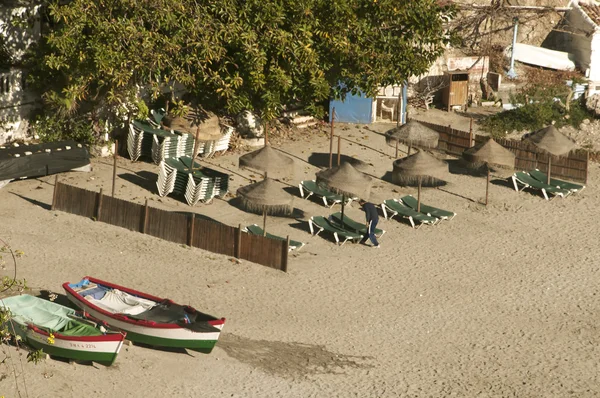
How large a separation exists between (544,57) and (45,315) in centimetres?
3150

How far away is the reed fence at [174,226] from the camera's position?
26.6 metres

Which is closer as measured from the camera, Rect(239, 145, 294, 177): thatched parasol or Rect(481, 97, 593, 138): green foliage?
Rect(239, 145, 294, 177): thatched parasol

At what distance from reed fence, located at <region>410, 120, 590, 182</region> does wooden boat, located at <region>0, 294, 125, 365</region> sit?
18.3 m

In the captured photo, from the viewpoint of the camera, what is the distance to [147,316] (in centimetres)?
2205

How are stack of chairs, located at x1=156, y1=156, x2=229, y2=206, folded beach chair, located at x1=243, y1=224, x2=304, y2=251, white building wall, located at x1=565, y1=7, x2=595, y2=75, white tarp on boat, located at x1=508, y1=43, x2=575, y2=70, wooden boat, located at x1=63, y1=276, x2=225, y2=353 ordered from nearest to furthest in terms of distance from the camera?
wooden boat, located at x1=63, y1=276, x2=225, y2=353
folded beach chair, located at x1=243, y1=224, x2=304, y2=251
stack of chairs, located at x1=156, y1=156, x2=229, y2=206
white building wall, located at x1=565, y1=7, x2=595, y2=75
white tarp on boat, located at x1=508, y1=43, x2=575, y2=70

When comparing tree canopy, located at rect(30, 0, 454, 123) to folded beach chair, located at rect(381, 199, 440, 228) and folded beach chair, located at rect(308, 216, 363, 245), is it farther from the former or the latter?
folded beach chair, located at rect(308, 216, 363, 245)

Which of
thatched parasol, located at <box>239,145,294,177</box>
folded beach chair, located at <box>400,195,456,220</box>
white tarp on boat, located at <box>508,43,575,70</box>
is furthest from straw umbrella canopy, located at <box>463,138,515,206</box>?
white tarp on boat, located at <box>508,43,575,70</box>

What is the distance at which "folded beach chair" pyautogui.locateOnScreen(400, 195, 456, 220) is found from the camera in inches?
1213

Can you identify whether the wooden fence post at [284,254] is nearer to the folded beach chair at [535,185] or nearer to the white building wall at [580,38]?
the folded beach chair at [535,185]

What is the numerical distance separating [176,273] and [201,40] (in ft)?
29.9

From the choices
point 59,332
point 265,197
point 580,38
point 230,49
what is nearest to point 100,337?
point 59,332

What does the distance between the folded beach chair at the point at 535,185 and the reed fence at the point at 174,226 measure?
1107cm

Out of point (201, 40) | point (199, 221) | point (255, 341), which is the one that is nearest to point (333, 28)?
point (201, 40)

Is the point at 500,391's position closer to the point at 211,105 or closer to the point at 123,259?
the point at 123,259
